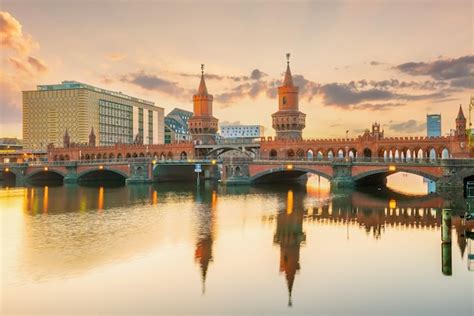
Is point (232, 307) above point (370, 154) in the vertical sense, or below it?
below

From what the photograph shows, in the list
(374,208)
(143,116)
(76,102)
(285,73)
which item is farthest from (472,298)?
(143,116)

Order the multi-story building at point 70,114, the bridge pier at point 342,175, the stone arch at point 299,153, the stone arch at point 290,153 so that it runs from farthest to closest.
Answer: the multi-story building at point 70,114
the stone arch at point 290,153
the stone arch at point 299,153
the bridge pier at point 342,175

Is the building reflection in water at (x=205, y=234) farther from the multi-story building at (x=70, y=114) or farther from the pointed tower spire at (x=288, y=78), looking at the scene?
the multi-story building at (x=70, y=114)

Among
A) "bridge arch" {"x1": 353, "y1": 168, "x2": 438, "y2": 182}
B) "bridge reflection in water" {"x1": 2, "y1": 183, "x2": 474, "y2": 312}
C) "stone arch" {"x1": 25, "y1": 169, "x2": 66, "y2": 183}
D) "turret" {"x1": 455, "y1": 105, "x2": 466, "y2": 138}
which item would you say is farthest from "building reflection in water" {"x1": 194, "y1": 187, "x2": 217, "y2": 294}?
"stone arch" {"x1": 25, "y1": 169, "x2": 66, "y2": 183}

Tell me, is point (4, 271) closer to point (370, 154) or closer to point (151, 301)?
point (151, 301)

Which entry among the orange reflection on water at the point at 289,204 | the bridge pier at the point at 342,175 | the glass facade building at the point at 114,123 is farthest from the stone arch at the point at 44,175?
the bridge pier at the point at 342,175

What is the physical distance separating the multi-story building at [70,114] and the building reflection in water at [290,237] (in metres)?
113

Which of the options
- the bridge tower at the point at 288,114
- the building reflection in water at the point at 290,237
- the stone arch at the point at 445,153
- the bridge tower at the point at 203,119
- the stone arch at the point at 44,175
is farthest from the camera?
the bridge tower at the point at 203,119

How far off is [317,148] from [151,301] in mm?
75216

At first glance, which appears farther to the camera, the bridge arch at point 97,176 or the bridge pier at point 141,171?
the bridge arch at point 97,176

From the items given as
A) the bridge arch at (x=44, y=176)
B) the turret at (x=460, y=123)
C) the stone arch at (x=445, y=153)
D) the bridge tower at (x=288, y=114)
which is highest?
the bridge tower at (x=288, y=114)

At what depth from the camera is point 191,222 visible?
4353 cm

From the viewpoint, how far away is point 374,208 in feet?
170

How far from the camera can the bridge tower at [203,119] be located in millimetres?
114938
